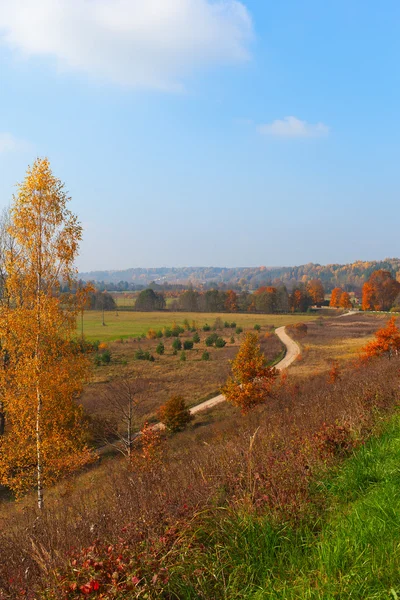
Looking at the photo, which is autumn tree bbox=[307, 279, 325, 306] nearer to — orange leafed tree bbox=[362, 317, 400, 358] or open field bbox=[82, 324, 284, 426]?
open field bbox=[82, 324, 284, 426]

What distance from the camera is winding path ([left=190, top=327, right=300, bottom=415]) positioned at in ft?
88.1

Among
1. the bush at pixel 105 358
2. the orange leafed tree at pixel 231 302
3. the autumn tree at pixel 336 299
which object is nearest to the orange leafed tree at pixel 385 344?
the bush at pixel 105 358

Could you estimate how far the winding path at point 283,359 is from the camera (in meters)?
26.9

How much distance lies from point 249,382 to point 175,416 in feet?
14.5

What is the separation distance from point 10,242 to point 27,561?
45.3 feet

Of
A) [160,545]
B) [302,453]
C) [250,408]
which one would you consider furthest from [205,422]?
[160,545]

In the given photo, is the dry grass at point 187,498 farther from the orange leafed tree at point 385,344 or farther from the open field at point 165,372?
the orange leafed tree at point 385,344

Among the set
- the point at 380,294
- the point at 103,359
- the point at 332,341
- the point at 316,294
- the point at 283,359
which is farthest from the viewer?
the point at 316,294

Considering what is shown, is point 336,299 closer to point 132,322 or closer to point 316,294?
point 316,294

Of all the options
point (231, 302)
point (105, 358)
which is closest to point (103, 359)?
point (105, 358)

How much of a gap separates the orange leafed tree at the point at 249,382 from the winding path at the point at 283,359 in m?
4.15

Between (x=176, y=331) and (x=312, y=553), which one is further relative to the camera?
(x=176, y=331)

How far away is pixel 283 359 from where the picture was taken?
41.1 metres

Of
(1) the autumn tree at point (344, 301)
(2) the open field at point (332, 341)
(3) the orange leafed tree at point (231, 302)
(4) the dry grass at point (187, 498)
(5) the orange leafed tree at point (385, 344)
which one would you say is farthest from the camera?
(3) the orange leafed tree at point (231, 302)
